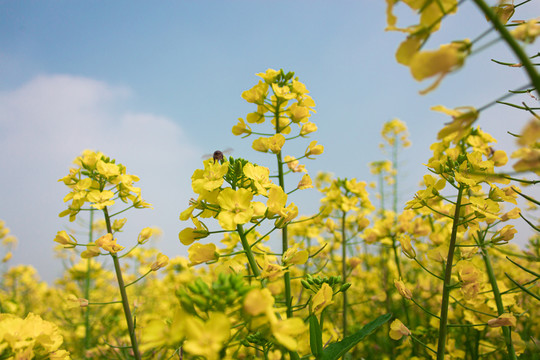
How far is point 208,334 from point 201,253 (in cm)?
54

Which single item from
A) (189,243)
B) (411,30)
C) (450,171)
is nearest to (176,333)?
(189,243)

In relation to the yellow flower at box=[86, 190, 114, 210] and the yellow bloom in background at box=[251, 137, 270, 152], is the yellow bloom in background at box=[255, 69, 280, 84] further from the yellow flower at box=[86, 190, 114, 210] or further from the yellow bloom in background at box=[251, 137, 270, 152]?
the yellow flower at box=[86, 190, 114, 210]

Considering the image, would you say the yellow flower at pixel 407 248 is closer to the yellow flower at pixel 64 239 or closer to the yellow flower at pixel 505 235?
the yellow flower at pixel 505 235

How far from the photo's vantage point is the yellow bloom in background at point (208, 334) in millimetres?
766

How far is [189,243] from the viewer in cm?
141

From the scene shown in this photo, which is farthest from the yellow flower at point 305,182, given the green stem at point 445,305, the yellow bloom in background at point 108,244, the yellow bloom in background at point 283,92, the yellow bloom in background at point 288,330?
the yellow bloom in background at point 288,330

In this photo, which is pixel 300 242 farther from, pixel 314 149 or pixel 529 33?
pixel 529 33

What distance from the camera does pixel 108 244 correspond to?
6.14ft

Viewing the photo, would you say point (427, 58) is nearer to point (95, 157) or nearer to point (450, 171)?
point (450, 171)

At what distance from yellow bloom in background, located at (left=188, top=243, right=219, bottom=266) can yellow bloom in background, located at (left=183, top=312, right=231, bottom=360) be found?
511 mm

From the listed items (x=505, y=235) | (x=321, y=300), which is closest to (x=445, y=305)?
(x=505, y=235)

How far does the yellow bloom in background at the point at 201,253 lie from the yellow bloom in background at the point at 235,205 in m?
0.15

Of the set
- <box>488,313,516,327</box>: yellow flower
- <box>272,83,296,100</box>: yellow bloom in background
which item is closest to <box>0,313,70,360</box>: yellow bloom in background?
<box>272,83,296,100</box>: yellow bloom in background

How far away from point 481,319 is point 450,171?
4.36ft
